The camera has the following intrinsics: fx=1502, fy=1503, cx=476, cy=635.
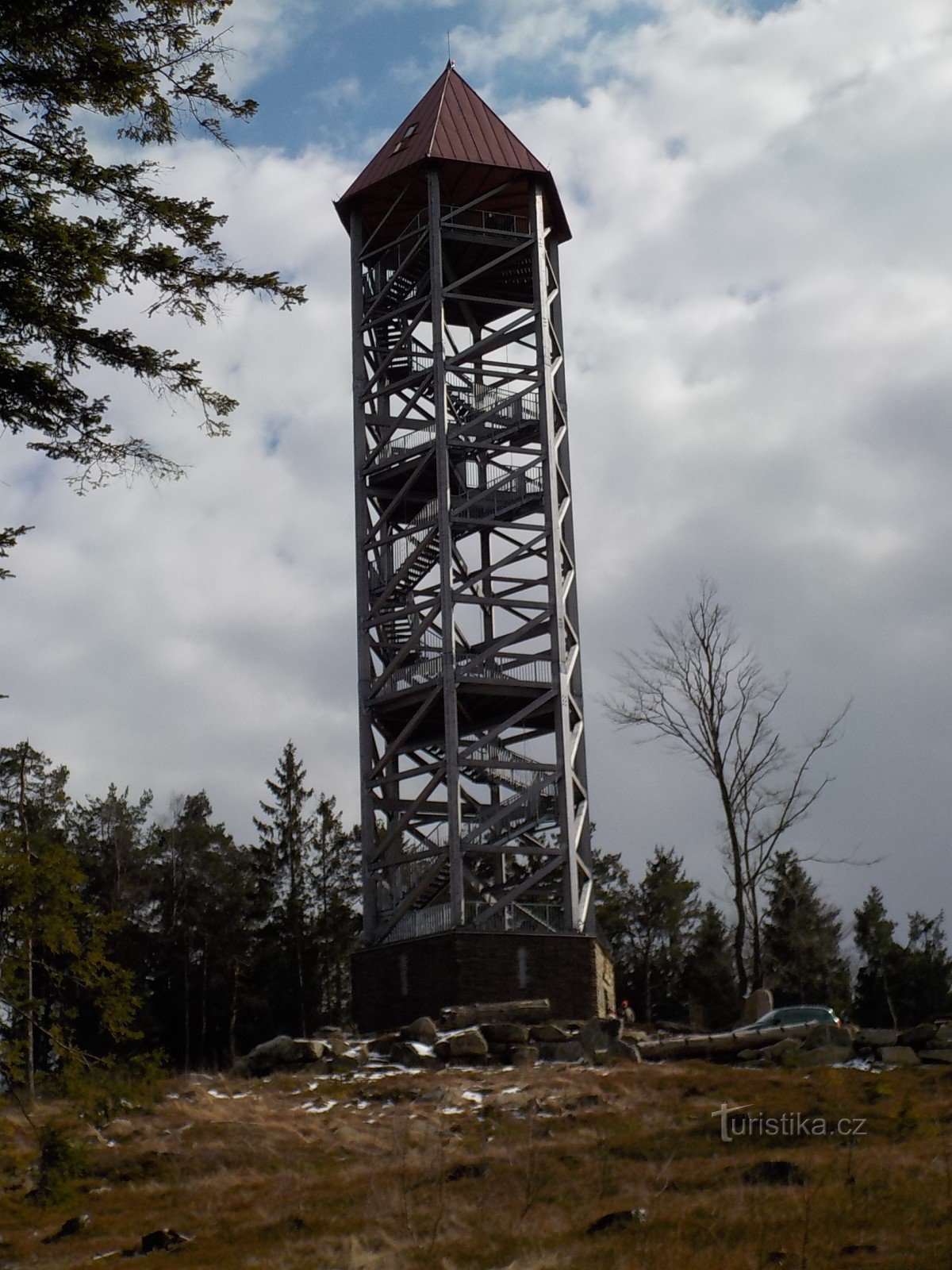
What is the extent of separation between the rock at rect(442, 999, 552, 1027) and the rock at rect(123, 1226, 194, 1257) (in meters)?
13.2

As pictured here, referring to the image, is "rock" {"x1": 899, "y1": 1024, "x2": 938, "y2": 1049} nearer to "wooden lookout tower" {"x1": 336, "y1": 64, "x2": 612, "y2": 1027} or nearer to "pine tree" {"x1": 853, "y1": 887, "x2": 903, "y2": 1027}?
"wooden lookout tower" {"x1": 336, "y1": 64, "x2": 612, "y2": 1027}

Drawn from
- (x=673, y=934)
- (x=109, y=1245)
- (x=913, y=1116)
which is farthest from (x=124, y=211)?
(x=673, y=934)

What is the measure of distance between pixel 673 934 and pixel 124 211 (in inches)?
1431

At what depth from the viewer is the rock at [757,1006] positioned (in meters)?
26.5

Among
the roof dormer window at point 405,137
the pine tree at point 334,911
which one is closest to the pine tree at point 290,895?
the pine tree at point 334,911

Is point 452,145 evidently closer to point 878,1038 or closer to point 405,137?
point 405,137

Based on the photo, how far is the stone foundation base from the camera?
28.1m

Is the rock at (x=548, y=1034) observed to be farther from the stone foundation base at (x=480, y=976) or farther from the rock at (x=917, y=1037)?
the rock at (x=917, y=1037)

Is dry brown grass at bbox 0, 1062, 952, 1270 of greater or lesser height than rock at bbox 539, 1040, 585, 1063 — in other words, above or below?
below

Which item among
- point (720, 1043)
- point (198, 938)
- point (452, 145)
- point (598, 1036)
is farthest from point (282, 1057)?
point (452, 145)

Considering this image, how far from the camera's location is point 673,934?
46.3 m

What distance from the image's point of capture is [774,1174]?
13.2m

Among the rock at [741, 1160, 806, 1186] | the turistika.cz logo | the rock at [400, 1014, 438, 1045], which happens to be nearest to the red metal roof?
the rock at [400, 1014, 438, 1045]

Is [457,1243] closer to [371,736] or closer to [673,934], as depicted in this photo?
[371,736]
